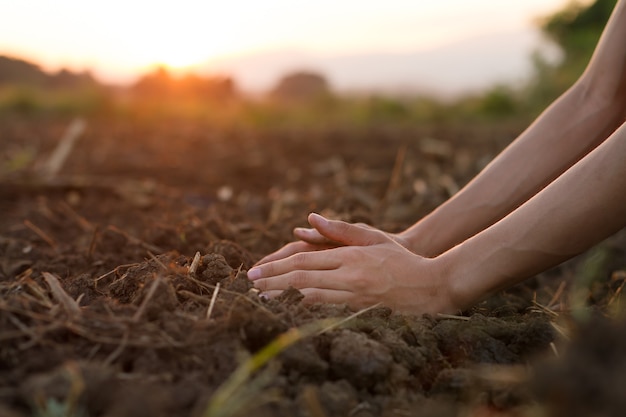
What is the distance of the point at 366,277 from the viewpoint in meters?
2.11

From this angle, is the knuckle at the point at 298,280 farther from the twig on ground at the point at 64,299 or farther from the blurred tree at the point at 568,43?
the blurred tree at the point at 568,43

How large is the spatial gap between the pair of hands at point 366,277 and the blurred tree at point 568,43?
12.7 meters

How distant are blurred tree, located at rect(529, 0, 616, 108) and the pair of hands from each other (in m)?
12.7

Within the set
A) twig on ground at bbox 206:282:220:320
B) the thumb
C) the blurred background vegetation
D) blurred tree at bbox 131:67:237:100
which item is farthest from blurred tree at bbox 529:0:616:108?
twig on ground at bbox 206:282:220:320

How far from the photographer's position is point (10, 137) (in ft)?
30.3

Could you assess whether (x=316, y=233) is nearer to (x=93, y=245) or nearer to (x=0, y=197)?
(x=93, y=245)

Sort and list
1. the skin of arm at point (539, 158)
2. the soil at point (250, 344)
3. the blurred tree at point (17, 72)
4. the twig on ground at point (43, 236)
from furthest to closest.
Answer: the blurred tree at point (17, 72) < the twig on ground at point (43, 236) < the skin of arm at point (539, 158) < the soil at point (250, 344)

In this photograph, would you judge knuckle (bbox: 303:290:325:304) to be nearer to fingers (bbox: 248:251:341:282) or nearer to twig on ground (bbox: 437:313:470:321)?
fingers (bbox: 248:251:341:282)

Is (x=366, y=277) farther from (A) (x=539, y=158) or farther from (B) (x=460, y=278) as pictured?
(A) (x=539, y=158)

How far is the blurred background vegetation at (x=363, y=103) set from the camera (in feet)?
47.6

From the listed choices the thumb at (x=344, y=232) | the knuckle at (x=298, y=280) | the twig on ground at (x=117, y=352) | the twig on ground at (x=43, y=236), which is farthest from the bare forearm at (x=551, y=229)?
the twig on ground at (x=43, y=236)

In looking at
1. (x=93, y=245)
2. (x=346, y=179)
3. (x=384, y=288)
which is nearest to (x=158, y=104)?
(x=346, y=179)

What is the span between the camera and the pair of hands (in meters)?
2.09

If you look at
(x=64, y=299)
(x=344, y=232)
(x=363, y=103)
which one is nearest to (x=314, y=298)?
(x=344, y=232)
